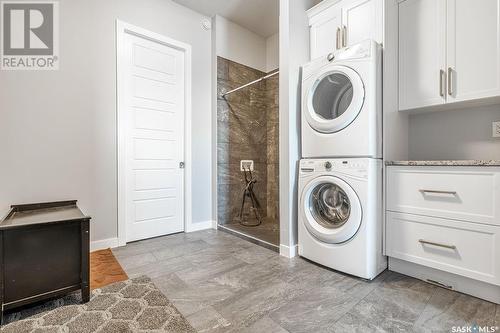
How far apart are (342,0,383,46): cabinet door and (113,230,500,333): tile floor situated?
1.78 m

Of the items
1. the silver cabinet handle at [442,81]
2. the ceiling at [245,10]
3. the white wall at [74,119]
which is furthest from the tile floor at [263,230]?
the ceiling at [245,10]

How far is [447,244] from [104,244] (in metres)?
2.80

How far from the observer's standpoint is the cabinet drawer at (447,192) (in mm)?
1397

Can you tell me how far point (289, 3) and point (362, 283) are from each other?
2302 mm

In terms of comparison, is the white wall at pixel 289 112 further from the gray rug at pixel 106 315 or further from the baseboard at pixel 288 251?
the gray rug at pixel 106 315

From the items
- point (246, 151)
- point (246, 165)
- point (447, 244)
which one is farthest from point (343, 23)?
point (246, 165)

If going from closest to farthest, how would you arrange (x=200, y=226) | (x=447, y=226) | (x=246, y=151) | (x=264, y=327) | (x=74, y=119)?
(x=264, y=327) < (x=447, y=226) < (x=74, y=119) < (x=200, y=226) < (x=246, y=151)

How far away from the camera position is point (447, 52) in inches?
68.6

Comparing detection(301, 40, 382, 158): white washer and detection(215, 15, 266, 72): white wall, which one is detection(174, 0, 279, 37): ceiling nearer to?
detection(215, 15, 266, 72): white wall

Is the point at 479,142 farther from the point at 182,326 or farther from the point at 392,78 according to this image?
the point at 182,326

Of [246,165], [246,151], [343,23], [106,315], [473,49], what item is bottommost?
[106,315]

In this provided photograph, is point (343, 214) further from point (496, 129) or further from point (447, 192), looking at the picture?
point (496, 129)

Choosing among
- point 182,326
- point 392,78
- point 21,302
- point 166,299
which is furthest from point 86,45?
point 392,78

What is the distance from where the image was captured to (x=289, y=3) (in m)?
2.12
